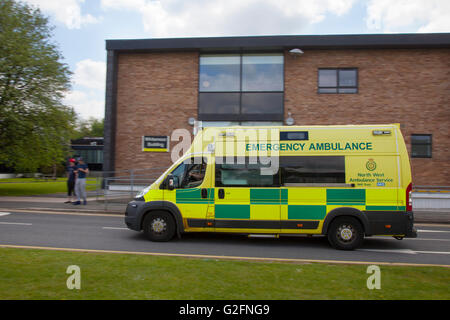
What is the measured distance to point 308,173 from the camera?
705 centimetres

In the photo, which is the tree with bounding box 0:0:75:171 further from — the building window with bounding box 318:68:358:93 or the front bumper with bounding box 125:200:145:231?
the building window with bounding box 318:68:358:93

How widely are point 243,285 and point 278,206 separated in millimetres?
3010

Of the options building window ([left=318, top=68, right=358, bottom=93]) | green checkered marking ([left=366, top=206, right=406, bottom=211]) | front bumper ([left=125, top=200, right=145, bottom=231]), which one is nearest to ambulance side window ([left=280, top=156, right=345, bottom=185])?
green checkered marking ([left=366, top=206, right=406, bottom=211])

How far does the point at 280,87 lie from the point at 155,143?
6961 millimetres

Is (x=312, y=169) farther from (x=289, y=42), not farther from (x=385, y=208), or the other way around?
(x=289, y=42)

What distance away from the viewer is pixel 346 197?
22.6 ft

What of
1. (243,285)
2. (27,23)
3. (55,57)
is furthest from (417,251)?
(27,23)

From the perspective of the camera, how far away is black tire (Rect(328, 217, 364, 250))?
6.93 m

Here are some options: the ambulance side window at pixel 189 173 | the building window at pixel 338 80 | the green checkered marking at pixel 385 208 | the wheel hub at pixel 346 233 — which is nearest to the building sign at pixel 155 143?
the building window at pixel 338 80

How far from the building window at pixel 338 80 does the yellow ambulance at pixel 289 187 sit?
388 inches

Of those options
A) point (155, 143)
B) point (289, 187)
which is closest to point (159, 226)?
point (289, 187)

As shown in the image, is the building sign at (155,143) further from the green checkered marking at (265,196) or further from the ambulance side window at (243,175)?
the green checkered marking at (265,196)

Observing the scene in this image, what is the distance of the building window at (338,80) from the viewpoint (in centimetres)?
1633

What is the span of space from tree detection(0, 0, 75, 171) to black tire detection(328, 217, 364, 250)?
49.2 feet
